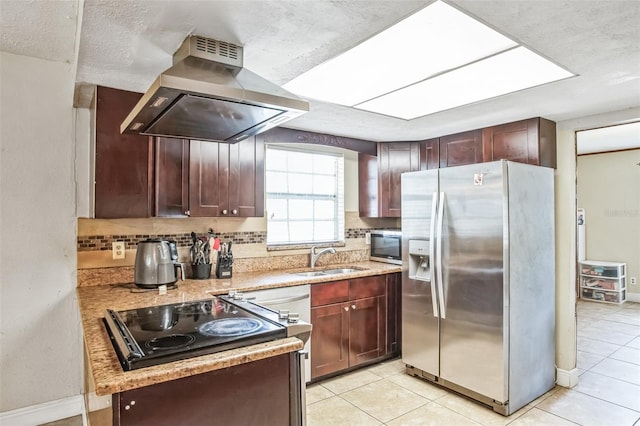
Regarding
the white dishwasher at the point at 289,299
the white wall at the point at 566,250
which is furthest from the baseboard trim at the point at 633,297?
the white dishwasher at the point at 289,299

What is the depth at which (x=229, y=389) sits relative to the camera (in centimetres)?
142

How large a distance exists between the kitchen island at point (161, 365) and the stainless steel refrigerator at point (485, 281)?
758 mm

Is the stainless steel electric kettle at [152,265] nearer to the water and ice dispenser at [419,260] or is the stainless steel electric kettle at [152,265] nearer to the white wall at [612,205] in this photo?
the water and ice dispenser at [419,260]

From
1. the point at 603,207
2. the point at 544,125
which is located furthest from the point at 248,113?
the point at 603,207

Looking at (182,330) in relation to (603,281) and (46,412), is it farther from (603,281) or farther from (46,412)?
(603,281)

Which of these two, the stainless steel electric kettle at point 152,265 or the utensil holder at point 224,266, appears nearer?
the stainless steel electric kettle at point 152,265

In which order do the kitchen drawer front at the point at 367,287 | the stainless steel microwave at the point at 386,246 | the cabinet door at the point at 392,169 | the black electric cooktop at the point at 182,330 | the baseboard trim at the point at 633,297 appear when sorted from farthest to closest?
the baseboard trim at the point at 633,297
the cabinet door at the point at 392,169
the stainless steel microwave at the point at 386,246
the kitchen drawer front at the point at 367,287
the black electric cooktop at the point at 182,330

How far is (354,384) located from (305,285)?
0.95 metres

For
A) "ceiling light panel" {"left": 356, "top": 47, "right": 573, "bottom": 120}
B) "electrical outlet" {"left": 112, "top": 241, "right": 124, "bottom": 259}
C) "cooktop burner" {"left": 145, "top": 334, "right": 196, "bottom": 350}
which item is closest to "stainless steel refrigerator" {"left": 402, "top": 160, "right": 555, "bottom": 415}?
"ceiling light panel" {"left": 356, "top": 47, "right": 573, "bottom": 120}

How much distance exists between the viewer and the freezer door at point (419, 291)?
309 cm

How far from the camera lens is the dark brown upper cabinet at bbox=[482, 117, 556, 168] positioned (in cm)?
306

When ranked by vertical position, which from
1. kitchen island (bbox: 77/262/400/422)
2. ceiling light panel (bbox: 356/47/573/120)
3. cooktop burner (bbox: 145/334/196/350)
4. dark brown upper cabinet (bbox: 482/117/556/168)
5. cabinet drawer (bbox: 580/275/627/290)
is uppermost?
ceiling light panel (bbox: 356/47/573/120)

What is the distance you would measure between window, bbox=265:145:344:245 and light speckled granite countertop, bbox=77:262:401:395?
19.5 inches

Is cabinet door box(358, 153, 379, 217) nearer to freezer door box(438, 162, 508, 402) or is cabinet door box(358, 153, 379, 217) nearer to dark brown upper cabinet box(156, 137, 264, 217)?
freezer door box(438, 162, 508, 402)
